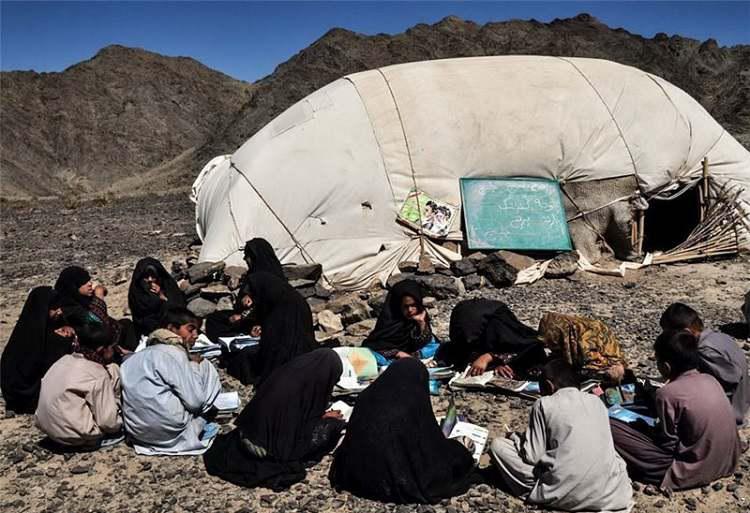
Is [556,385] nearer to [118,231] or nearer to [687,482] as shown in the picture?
[687,482]

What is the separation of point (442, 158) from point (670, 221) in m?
4.14

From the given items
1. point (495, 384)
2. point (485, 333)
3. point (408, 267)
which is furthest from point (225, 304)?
point (495, 384)

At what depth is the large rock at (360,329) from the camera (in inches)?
292

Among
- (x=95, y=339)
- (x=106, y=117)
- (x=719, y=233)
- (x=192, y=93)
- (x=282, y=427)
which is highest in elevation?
(x=192, y=93)

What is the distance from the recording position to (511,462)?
423cm

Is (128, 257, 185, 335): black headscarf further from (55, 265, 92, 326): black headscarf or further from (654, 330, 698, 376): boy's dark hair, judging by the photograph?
(654, 330, 698, 376): boy's dark hair

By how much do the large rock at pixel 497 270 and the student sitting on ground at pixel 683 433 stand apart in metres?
4.66

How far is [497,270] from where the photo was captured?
29.9 ft

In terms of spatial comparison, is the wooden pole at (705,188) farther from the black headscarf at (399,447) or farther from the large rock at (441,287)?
the black headscarf at (399,447)

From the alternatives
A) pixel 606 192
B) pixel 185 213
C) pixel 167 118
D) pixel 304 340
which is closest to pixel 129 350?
pixel 304 340

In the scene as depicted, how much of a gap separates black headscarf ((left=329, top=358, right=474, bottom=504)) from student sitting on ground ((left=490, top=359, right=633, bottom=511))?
0.49 metres

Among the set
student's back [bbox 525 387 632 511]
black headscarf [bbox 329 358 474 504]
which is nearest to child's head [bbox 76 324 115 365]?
black headscarf [bbox 329 358 474 504]

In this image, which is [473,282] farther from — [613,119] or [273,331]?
[273,331]

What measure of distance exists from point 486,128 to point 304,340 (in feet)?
16.6
